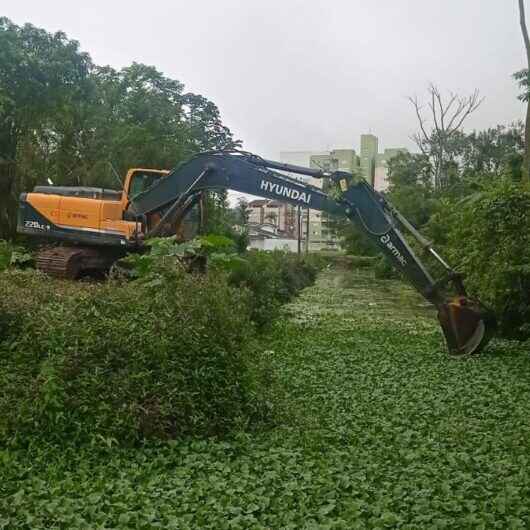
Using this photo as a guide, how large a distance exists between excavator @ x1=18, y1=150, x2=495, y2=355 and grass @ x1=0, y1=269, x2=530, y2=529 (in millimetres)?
2459

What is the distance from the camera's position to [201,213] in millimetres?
14477

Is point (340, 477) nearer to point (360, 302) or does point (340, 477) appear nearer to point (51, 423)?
point (51, 423)

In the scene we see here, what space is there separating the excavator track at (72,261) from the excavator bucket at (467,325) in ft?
22.5

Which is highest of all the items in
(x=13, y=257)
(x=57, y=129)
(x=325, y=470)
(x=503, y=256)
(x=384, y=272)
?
(x=57, y=129)

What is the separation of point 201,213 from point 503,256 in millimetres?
5989

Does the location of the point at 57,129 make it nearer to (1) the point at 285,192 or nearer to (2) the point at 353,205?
(1) the point at 285,192

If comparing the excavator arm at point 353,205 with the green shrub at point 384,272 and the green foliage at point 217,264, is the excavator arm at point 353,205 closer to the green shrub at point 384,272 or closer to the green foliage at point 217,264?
the green foliage at point 217,264

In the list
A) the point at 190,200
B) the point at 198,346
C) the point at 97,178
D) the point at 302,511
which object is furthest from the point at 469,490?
the point at 97,178

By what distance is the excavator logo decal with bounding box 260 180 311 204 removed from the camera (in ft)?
36.5

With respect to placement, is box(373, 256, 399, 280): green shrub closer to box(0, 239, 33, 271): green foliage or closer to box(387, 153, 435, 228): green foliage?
box(387, 153, 435, 228): green foliage

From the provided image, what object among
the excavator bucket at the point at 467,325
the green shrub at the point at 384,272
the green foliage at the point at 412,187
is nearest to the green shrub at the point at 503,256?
the excavator bucket at the point at 467,325

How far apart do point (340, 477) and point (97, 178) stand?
19.0 metres

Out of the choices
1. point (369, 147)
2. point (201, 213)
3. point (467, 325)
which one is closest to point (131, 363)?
point (467, 325)

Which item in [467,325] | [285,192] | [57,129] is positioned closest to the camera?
[467,325]
